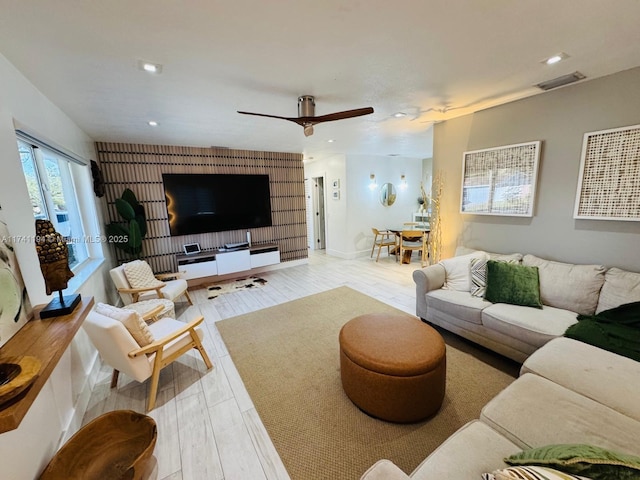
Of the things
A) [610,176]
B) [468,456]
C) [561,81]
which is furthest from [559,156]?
[468,456]

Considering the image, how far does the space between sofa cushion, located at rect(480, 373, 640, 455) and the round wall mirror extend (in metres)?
5.62

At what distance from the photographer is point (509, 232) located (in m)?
2.99

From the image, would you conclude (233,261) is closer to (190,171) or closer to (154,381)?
(190,171)

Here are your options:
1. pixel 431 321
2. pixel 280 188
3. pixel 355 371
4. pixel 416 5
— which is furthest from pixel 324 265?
pixel 416 5

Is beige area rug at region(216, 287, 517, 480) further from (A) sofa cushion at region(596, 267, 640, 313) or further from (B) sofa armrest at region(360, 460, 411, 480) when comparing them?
(A) sofa cushion at region(596, 267, 640, 313)

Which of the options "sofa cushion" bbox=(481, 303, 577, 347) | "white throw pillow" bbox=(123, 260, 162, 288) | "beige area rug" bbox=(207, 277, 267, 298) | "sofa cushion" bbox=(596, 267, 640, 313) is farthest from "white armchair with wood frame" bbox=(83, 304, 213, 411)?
"sofa cushion" bbox=(596, 267, 640, 313)

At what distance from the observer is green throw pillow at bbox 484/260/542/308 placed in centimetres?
233

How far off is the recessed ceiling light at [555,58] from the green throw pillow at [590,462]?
8.14 ft

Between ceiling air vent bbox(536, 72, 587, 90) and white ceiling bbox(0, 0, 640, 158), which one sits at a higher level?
white ceiling bbox(0, 0, 640, 158)

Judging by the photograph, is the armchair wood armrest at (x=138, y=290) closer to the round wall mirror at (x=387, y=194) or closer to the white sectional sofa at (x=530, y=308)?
the white sectional sofa at (x=530, y=308)

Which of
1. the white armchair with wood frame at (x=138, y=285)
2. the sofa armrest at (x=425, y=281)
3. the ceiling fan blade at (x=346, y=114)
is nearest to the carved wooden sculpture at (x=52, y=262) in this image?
the white armchair with wood frame at (x=138, y=285)

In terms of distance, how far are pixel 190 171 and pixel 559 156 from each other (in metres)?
5.28

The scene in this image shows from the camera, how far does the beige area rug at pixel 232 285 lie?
4.38m

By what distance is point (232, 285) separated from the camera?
473 centimetres
